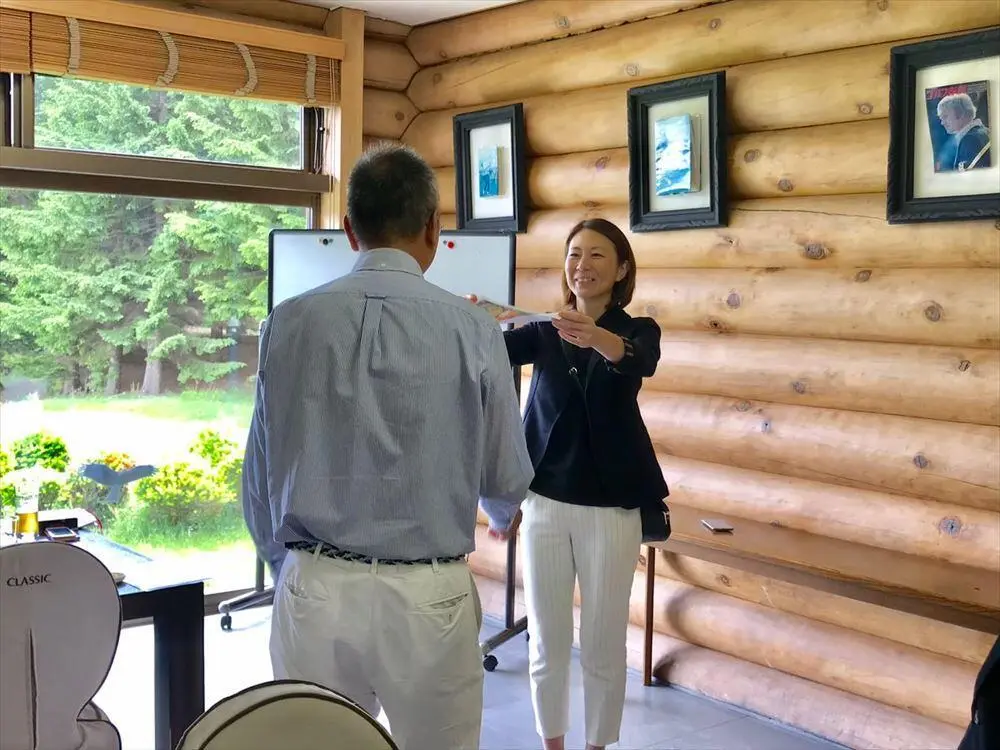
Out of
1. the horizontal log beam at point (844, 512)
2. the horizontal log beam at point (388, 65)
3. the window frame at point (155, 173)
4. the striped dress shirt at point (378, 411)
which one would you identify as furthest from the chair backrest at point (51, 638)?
the horizontal log beam at point (388, 65)

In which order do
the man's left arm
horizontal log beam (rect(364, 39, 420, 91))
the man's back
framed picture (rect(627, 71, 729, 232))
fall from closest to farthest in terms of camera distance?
the man's back → the man's left arm → framed picture (rect(627, 71, 729, 232)) → horizontal log beam (rect(364, 39, 420, 91))

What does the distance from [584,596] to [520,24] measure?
2632 millimetres

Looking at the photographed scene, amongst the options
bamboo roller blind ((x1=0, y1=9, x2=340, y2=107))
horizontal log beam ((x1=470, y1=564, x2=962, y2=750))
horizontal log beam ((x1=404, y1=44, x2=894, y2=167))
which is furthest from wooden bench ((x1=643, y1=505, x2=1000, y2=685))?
bamboo roller blind ((x1=0, y1=9, x2=340, y2=107))

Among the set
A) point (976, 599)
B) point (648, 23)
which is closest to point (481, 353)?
point (976, 599)

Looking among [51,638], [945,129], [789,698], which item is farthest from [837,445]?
[51,638]

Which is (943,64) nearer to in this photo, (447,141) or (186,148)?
(447,141)

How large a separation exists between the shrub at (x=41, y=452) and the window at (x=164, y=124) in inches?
45.6

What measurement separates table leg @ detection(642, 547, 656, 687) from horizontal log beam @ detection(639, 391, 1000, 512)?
1.38 feet

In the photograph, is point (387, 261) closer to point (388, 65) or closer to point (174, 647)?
point (174, 647)

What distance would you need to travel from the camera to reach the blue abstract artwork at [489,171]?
4715mm

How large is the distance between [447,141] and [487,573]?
1974 mm

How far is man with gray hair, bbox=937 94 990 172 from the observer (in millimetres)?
3143

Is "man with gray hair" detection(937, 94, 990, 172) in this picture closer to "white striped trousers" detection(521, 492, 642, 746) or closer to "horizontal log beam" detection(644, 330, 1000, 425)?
"horizontal log beam" detection(644, 330, 1000, 425)

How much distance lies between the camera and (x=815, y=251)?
3613mm
